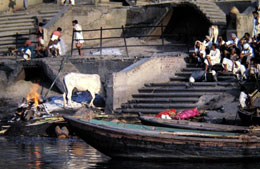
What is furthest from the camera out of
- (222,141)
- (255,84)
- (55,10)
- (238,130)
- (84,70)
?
(55,10)

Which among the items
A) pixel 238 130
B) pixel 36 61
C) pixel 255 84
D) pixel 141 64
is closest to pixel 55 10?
pixel 36 61

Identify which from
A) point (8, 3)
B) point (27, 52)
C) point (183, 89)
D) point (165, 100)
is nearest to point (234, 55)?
point (183, 89)

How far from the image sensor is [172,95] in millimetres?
22359

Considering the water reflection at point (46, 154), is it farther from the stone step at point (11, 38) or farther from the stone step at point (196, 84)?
the stone step at point (11, 38)

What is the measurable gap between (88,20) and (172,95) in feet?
33.3

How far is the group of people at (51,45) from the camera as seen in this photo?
2770 cm

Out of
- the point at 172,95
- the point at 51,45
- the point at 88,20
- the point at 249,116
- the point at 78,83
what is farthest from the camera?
the point at 88,20

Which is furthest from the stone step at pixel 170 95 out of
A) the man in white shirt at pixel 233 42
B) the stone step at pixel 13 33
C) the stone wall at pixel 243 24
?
the stone step at pixel 13 33

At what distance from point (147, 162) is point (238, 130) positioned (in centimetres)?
257

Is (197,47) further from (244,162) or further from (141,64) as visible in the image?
(244,162)

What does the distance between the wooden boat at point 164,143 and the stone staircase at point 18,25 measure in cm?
1635

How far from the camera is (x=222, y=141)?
51.4ft

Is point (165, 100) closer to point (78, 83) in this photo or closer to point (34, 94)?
point (78, 83)

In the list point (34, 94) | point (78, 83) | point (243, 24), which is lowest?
point (34, 94)
